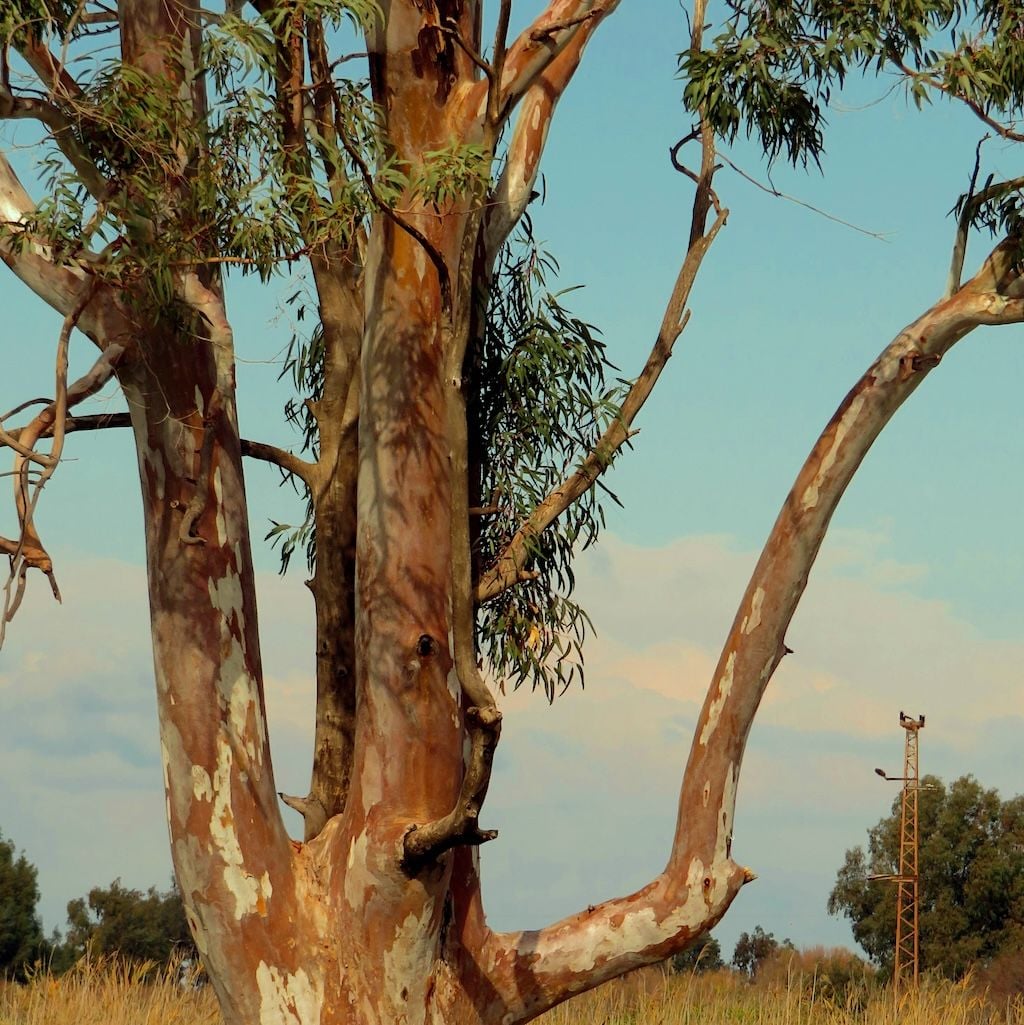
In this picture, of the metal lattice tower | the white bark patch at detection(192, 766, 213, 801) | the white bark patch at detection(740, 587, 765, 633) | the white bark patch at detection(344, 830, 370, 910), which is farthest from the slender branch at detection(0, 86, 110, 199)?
the metal lattice tower

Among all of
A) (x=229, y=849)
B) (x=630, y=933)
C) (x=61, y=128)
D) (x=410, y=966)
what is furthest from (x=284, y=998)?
(x=61, y=128)

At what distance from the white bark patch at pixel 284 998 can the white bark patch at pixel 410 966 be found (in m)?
0.33

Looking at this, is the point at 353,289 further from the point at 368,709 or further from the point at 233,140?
the point at 368,709

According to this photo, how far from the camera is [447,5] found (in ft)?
26.0

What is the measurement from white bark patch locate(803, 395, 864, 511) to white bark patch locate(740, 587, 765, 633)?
0.47 meters

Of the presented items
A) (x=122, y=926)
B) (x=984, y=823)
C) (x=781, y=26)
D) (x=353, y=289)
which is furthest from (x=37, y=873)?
(x=781, y=26)

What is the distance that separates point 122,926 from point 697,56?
62.6 feet

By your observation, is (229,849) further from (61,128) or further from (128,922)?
(128,922)

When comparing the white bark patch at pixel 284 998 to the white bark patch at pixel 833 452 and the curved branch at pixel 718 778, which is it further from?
the white bark patch at pixel 833 452

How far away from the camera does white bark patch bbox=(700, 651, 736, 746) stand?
294 inches

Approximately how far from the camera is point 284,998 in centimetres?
698

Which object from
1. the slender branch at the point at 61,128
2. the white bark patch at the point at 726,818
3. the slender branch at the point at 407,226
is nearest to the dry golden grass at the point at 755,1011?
the white bark patch at the point at 726,818

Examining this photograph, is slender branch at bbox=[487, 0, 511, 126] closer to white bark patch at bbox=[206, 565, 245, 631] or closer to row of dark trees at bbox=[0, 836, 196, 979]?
white bark patch at bbox=[206, 565, 245, 631]

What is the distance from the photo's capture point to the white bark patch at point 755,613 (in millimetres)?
7438
